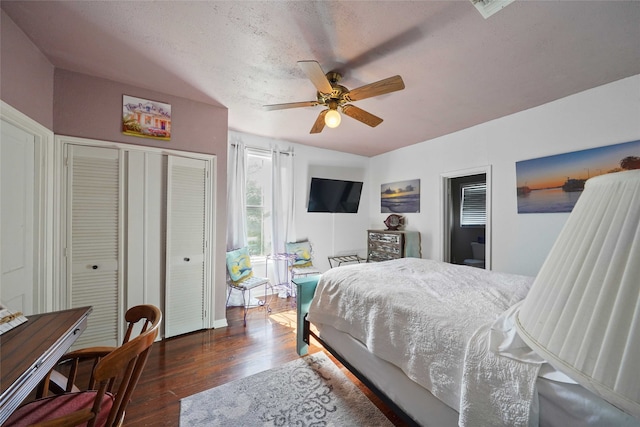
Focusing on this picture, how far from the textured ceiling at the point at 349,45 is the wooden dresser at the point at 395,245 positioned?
80.0 inches

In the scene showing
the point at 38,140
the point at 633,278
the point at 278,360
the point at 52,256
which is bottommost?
the point at 278,360

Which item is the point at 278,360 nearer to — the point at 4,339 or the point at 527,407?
the point at 4,339

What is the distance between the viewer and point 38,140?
203 cm

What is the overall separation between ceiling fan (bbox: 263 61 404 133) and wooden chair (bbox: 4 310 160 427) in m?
1.76

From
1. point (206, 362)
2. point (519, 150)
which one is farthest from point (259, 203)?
point (519, 150)

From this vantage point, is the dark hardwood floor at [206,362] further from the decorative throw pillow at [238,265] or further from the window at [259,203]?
the window at [259,203]

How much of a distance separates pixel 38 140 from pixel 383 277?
3083 millimetres

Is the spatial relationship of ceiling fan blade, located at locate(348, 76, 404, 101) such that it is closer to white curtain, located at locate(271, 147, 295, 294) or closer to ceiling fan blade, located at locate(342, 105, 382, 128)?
ceiling fan blade, located at locate(342, 105, 382, 128)

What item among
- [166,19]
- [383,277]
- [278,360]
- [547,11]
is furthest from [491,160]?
[166,19]

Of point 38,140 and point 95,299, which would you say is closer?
point 38,140

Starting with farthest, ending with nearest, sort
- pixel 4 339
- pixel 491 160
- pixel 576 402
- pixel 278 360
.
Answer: pixel 491 160
pixel 278 360
pixel 4 339
pixel 576 402

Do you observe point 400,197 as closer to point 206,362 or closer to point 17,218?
point 206,362

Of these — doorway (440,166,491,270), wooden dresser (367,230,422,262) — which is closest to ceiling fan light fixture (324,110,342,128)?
doorway (440,166,491,270)

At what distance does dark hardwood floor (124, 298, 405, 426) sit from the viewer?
1.75 metres
